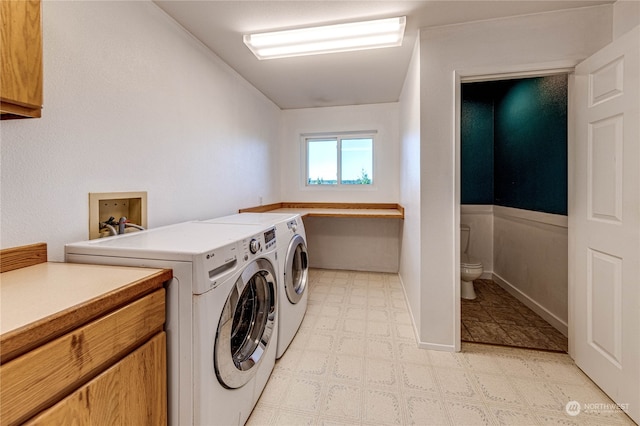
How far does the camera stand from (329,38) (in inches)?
→ 75.9

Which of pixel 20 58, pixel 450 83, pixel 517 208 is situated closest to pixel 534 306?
pixel 517 208

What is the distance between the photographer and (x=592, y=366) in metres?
1.60

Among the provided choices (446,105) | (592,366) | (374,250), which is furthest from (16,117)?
(374,250)

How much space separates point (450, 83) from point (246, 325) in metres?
2.00

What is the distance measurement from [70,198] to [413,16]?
7.07 ft

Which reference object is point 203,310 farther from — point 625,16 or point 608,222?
point 625,16

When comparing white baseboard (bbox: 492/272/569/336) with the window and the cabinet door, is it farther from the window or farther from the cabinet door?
the cabinet door

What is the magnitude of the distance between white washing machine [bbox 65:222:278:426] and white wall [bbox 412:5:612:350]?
1220 millimetres

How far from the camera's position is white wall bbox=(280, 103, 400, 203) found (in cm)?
358

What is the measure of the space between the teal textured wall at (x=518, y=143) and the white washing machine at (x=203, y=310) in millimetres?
2446

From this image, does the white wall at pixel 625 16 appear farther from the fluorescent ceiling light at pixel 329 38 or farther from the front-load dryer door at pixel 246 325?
the front-load dryer door at pixel 246 325

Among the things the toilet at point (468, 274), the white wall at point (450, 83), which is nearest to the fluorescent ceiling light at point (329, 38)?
the white wall at point (450, 83)

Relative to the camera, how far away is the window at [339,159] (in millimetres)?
3742

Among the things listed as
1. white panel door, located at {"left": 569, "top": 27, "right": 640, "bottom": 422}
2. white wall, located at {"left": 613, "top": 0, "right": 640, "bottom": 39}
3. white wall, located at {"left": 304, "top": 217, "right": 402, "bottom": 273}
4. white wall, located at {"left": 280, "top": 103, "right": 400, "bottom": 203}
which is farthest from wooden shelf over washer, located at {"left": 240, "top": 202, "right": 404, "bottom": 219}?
white wall, located at {"left": 613, "top": 0, "right": 640, "bottom": 39}
